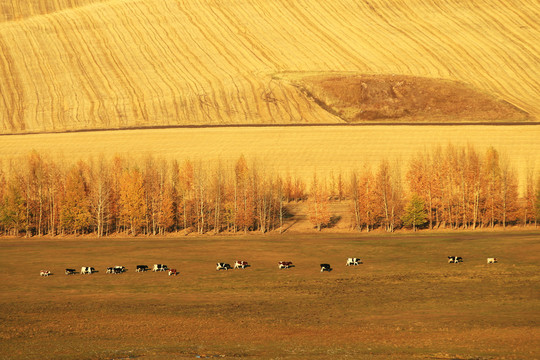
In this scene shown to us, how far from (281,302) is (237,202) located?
163 feet

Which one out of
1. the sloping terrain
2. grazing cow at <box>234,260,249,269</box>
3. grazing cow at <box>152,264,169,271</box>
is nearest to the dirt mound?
the sloping terrain

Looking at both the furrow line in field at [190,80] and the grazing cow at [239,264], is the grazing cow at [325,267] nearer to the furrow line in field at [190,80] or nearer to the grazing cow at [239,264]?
the grazing cow at [239,264]

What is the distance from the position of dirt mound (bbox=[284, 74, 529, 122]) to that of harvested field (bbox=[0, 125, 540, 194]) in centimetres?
1314

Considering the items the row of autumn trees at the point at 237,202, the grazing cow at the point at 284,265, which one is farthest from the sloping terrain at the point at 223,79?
the grazing cow at the point at 284,265

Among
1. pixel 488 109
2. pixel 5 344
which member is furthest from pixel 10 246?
pixel 488 109

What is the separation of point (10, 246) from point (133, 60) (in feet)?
404

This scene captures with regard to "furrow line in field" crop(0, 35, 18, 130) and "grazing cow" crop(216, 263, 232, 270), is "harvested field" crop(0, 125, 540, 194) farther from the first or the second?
"grazing cow" crop(216, 263, 232, 270)

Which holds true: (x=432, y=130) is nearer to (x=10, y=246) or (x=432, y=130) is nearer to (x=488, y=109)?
(x=488, y=109)

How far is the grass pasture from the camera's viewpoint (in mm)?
35312

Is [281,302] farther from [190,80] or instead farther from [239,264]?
[190,80]

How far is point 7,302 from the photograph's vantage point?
159 ft

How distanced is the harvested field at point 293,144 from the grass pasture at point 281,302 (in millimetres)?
53367

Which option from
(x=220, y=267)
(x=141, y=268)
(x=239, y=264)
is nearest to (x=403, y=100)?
(x=239, y=264)

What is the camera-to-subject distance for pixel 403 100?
168 metres
